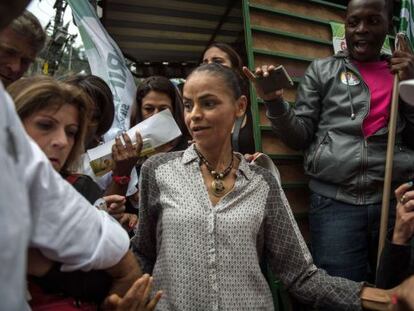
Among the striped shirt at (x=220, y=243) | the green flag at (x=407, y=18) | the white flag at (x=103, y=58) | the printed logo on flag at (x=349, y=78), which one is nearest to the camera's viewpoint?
the striped shirt at (x=220, y=243)

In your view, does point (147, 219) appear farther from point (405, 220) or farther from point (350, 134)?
point (350, 134)

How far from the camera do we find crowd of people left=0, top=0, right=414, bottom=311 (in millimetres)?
834

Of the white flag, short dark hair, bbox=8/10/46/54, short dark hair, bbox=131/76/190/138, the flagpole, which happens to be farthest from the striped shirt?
the white flag

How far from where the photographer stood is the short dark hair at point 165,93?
2.64m

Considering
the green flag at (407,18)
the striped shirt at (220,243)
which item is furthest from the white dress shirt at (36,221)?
the green flag at (407,18)

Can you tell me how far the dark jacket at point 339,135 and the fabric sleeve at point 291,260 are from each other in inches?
25.7

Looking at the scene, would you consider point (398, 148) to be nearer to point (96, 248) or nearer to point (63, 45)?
point (96, 248)

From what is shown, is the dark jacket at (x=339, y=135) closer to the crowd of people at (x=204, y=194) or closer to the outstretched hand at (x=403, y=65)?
the crowd of people at (x=204, y=194)

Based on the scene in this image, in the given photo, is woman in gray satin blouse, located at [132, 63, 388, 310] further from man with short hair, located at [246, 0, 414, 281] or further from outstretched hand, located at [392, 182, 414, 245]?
man with short hair, located at [246, 0, 414, 281]

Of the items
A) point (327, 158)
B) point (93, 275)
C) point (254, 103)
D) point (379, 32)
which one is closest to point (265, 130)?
point (254, 103)

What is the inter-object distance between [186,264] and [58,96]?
72 centimetres

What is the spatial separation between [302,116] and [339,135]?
0.24m

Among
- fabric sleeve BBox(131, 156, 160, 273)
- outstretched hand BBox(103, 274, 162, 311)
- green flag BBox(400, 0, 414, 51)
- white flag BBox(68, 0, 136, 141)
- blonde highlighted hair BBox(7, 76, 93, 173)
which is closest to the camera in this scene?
outstretched hand BBox(103, 274, 162, 311)

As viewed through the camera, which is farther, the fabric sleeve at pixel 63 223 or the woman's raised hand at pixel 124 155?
the woman's raised hand at pixel 124 155
